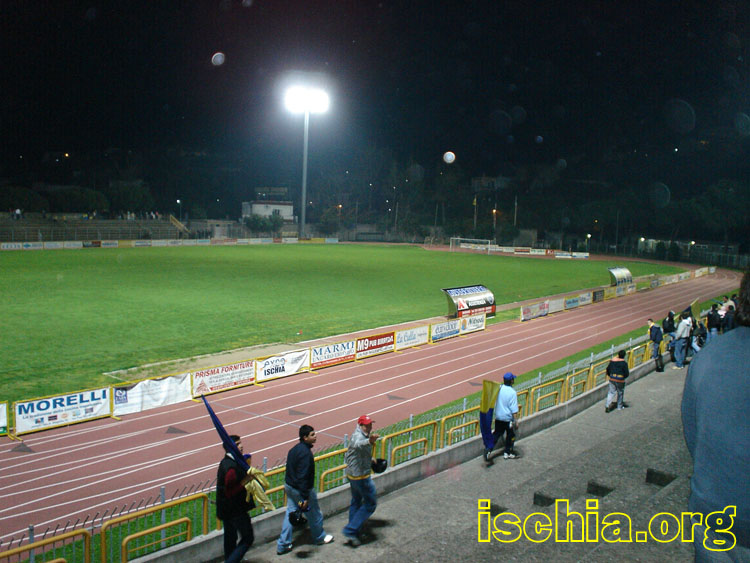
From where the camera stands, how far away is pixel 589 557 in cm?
669

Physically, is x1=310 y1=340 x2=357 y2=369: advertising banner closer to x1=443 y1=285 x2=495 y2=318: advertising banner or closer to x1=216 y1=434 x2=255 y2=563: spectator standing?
Result: x1=443 y1=285 x2=495 y2=318: advertising banner

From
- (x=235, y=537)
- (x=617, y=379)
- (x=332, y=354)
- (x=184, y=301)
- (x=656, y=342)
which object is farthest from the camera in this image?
(x=184, y=301)

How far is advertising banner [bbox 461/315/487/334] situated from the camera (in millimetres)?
25906

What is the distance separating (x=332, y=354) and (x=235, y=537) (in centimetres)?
1289

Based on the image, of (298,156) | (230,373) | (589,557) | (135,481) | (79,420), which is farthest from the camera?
(298,156)

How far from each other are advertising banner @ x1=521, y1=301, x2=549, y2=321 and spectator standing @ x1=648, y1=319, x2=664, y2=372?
9974 millimetres

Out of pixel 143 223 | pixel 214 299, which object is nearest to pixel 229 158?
pixel 143 223

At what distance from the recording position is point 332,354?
19.6m

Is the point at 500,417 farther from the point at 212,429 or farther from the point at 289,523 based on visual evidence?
the point at 212,429

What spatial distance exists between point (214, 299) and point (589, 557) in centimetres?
2836

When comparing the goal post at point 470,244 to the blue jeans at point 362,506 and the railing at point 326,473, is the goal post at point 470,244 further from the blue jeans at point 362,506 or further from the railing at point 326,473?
the blue jeans at point 362,506

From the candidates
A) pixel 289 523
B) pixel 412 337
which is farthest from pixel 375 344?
pixel 289 523

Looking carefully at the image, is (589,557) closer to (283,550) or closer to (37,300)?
(283,550)

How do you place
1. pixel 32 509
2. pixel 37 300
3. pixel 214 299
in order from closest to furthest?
1. pixel 32 509
2. pixel 37 300
3. pixel 214 299
